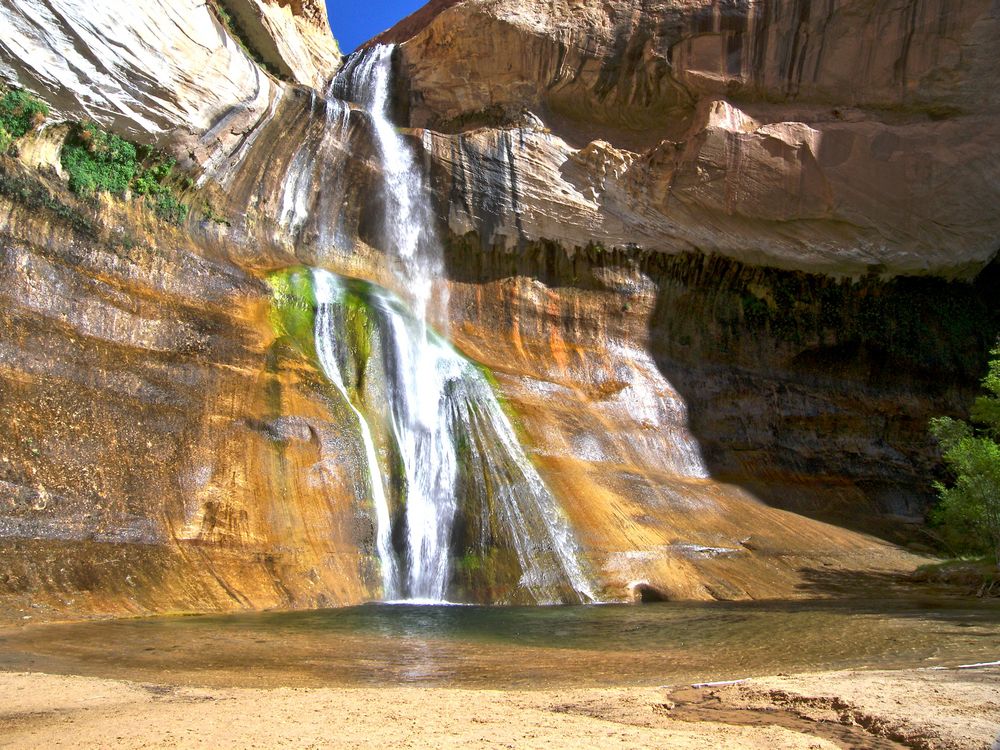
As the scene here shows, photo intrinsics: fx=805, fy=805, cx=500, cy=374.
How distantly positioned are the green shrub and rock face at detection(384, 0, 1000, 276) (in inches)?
380

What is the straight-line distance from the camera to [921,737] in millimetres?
Result: 3928

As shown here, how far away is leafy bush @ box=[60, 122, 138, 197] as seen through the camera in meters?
16.0

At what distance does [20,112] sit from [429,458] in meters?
10.3

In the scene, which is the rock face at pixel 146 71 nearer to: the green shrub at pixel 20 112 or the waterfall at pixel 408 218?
the green shrub at pixel 20 112

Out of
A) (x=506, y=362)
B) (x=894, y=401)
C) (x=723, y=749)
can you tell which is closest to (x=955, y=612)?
(x=723, y=749)

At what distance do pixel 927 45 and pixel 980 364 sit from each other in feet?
32.2

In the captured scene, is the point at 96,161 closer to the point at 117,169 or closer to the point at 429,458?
the point at 117,169

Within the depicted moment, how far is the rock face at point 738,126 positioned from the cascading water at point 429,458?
20.0 feet

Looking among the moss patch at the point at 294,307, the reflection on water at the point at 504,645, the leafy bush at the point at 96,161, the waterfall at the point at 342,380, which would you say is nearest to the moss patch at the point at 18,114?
the leafy bush at the point at 96,161

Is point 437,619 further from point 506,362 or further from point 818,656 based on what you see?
point 506,362

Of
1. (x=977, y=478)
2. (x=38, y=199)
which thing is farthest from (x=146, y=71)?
(x=977, y=478)

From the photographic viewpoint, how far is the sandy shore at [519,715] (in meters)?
3.92

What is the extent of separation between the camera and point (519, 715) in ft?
15.2

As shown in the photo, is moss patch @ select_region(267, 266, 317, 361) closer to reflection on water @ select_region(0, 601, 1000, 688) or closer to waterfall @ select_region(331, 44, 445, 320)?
waterfall @ select_region(331, 44, 445, 320)
